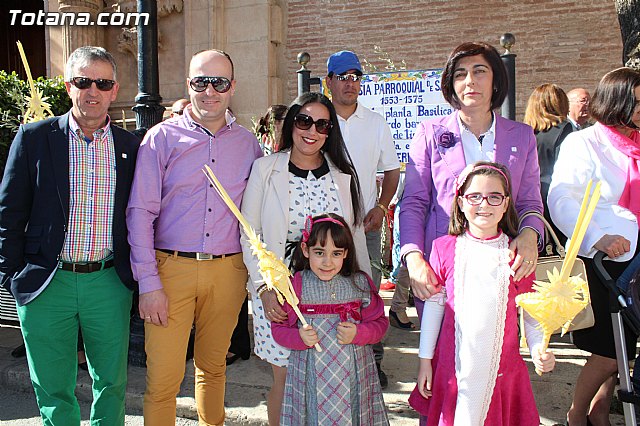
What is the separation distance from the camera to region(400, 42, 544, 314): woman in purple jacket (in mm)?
2988

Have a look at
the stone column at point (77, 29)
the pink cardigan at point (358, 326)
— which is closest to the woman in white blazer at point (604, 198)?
the pink cardigan at point (358, 326)

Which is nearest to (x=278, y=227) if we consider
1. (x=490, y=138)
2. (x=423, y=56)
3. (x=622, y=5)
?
(x=490, y=138)

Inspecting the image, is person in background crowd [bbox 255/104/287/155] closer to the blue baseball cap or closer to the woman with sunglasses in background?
the blue baseball cap

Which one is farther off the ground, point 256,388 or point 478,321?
point 478,321

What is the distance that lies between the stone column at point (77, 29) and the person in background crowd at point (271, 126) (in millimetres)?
6711

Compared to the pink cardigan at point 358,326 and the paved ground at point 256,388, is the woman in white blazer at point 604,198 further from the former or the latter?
the pink cardigan at point 358,326

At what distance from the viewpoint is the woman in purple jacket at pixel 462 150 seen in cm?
299

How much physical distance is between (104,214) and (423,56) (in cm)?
739

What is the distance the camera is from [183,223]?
10.6 ft

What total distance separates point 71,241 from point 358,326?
158 centimetres

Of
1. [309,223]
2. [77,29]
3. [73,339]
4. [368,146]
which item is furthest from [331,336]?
[77,29]

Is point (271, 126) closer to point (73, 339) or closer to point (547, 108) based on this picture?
point (547, 108)

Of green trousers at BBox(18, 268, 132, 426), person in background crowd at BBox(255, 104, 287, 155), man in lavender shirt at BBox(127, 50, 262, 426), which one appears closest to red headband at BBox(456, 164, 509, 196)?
man in lavender shirt at BBox(127, 50, 262, 426)

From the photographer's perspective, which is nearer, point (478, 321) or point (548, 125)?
point (478, 321)
